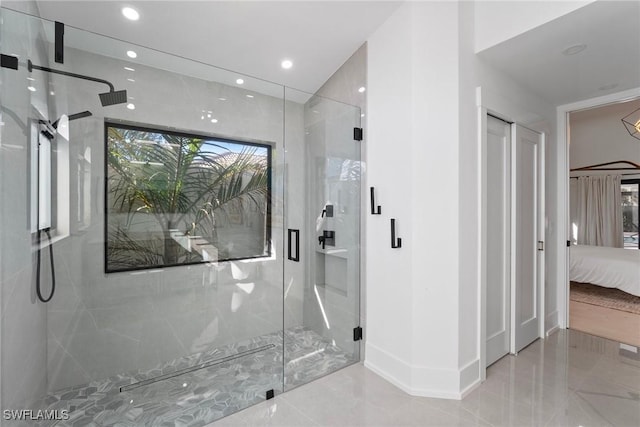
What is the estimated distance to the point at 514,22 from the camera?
2.09 m

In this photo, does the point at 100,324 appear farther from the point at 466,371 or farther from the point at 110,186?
the point at 466,371

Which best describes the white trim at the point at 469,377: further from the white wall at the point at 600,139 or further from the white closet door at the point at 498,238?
the white wall at the point at 600,139

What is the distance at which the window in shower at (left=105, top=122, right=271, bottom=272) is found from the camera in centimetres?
212

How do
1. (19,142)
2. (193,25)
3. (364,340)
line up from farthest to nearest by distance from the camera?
(364,340) → (193,25) → (19,142)

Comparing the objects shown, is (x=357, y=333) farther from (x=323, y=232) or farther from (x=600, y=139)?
(x=600, y=139)

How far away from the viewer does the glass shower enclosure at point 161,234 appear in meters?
1.66

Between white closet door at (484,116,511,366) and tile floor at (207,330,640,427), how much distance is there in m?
0.28

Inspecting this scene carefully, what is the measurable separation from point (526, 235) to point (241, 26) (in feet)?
10.7

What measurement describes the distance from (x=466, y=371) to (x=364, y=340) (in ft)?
2.73

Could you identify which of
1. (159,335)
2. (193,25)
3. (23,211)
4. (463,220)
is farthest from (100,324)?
(463,220)

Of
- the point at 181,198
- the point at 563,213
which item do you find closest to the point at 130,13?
the point at 181,198

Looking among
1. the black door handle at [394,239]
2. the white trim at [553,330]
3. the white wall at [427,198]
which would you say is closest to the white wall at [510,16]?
the white wall at [427,198]

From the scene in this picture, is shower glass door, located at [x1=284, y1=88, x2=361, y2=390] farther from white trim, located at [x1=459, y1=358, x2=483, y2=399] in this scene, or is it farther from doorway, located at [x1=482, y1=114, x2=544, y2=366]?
doorway, located at [x1=482, y1=114, x2=544, y2=366]

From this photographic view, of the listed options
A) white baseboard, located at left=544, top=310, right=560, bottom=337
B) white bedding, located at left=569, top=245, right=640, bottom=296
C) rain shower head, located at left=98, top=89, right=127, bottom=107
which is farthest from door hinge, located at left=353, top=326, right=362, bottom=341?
white bedding, located at left=569, top=245, right=640, bottom=296
